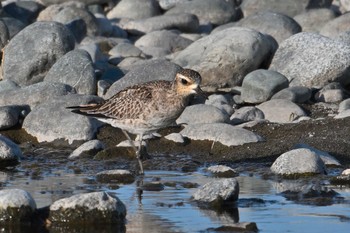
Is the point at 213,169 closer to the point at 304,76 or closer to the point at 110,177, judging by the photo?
the point at 110,177

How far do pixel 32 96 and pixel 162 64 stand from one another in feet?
7.42

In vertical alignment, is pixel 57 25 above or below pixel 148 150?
above

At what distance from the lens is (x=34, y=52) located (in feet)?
61.2

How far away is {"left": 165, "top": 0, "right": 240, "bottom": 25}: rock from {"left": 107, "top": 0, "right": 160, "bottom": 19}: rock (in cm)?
48

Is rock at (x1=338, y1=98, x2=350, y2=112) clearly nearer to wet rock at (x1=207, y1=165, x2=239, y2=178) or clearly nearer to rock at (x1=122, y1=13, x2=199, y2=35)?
wet rock at (x1=207, y1=165, x2=239, y2=178)

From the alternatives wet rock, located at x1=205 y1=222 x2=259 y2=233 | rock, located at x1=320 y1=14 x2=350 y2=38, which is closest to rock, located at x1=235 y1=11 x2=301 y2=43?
rock, located at x1=320 y1=14 x2=350 y2=38

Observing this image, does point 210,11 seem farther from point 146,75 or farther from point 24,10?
point 146,75

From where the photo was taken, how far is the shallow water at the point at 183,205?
9.80m

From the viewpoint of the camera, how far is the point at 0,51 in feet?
64.7

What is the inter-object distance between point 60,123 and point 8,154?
1.82 metres

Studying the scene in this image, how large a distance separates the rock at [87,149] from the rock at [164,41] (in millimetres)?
7367

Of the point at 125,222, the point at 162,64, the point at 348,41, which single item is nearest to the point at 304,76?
the point at 348,41

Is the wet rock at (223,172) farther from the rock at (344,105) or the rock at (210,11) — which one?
the rock at (210,11)

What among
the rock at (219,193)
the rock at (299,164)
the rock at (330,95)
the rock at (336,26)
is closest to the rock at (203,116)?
the rock at (330,95)
